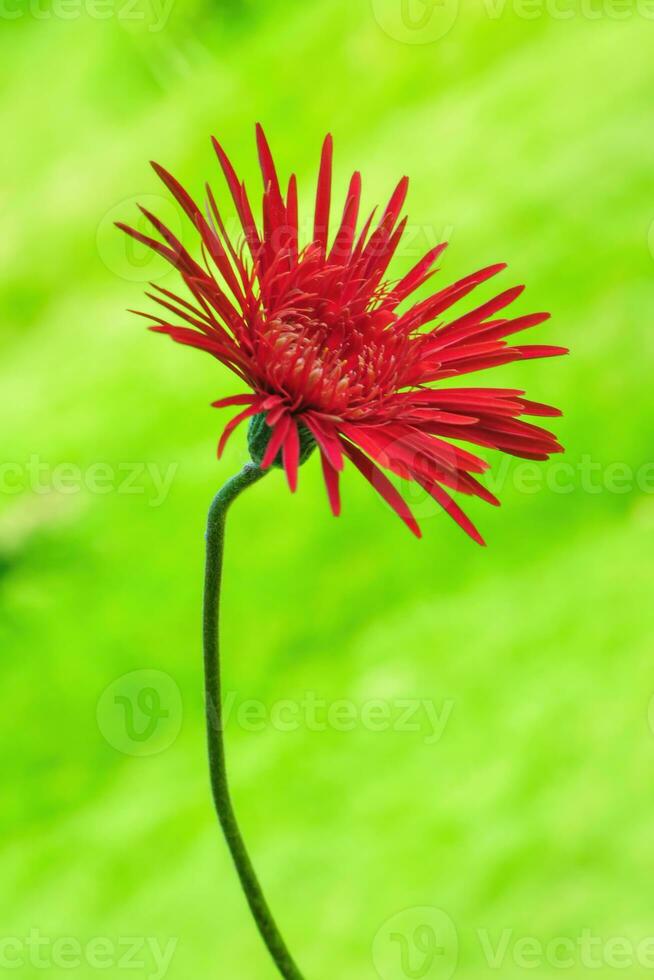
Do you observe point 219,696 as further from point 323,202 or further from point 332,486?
point 323,202

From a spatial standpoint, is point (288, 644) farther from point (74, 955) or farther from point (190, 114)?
point (190, 114)

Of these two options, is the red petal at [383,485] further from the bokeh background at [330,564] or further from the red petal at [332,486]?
the bokeh background at [330,564]

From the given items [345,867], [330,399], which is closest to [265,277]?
[330,399]

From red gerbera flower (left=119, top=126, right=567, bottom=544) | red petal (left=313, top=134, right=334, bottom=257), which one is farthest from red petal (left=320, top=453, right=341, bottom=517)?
red petal (left=313, top=134, right=334, bottom=257)

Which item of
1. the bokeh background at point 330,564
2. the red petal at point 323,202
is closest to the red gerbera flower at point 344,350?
the red petal at point 323,202

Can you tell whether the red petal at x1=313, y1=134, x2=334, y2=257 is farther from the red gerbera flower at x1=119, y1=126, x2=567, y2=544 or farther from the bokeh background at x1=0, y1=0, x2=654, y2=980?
the bokeh background at x1=0, y1=0, x2=654, y2=980

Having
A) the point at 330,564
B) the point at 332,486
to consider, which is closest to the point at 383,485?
the point at 332,486
